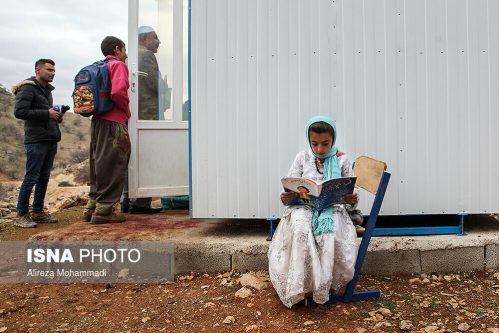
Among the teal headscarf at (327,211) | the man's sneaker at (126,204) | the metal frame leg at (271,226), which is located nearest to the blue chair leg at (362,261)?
the teal headscarf at (327,211)

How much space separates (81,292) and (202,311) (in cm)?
112

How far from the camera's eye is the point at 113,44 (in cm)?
431

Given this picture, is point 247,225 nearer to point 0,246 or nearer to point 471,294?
point 471,294

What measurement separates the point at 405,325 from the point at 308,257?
0.73m

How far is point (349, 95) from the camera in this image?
3.55m

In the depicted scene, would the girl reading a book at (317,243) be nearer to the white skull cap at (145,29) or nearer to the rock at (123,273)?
the rock at (123,273)

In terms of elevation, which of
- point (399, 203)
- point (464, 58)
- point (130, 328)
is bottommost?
point (130, 328)

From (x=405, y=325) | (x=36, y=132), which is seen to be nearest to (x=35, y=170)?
(x=36, y=132)

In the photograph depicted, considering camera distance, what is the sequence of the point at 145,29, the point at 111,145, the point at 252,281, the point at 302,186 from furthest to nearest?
1. the point at 145,29
2. the point at 111,145
3. the point at 252,281
4. the point at 302,186

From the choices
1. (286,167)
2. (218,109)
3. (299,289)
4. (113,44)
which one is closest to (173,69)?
(113,44)

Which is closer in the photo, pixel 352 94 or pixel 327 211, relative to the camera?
pixel 327 211

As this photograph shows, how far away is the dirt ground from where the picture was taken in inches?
101

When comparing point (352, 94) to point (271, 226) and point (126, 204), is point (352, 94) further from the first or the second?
point (126, 204)

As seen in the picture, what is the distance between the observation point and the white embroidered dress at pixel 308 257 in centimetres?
254
